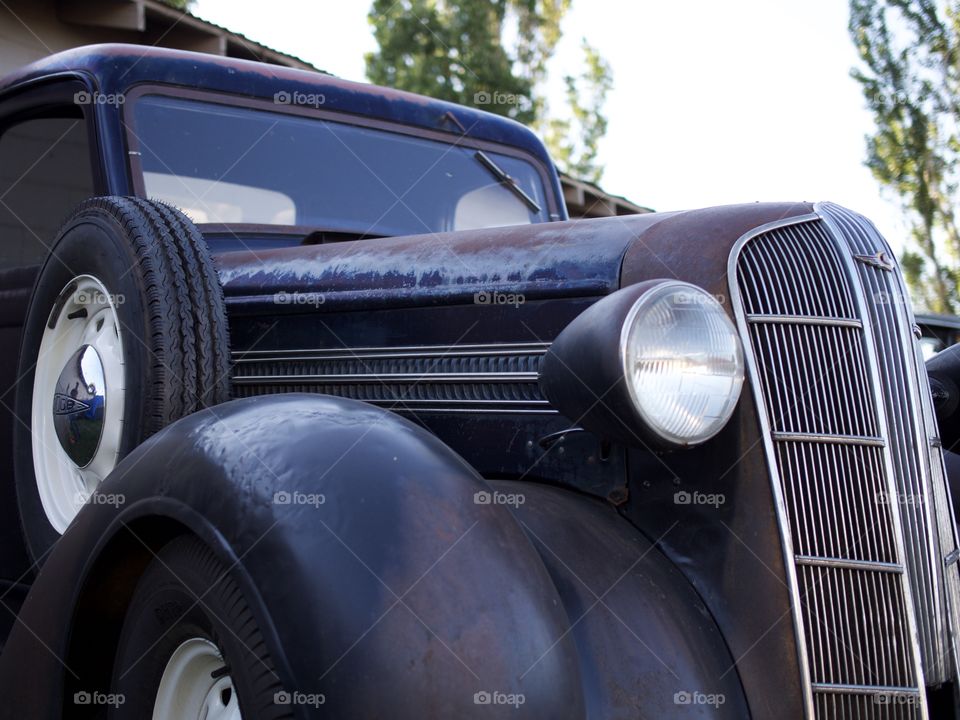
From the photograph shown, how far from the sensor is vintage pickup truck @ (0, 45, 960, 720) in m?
1.52

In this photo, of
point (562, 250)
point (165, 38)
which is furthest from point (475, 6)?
point (562, 250)

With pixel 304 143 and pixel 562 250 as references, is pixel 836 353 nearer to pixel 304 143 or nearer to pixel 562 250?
pixel 562 250

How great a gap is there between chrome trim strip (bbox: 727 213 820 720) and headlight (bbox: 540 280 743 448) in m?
0.11

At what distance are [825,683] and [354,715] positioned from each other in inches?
32.1

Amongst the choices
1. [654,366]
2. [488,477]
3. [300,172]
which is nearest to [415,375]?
[488,477]

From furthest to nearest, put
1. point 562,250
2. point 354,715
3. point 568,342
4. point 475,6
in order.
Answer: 1. point 475,6
2. point 562,250
3. point 568,342
4. point 354,715

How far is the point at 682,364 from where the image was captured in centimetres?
166

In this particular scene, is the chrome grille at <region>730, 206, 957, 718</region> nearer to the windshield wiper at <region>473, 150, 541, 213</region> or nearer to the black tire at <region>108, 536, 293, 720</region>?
the black tire at <region>108, 536, 293, 720</region>

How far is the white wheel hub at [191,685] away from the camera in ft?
5.53

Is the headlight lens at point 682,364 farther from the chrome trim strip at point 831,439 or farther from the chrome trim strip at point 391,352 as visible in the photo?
the chrome trim strip at point 391,352

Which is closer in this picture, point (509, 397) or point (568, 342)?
point (568, 342)

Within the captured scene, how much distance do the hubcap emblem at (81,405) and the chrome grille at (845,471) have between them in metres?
1.47

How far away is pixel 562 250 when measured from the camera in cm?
213

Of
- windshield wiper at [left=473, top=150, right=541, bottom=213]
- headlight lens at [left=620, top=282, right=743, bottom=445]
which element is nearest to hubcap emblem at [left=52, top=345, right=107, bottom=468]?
headlight lens at [left=620, top=282, right=743, bottom=445]
